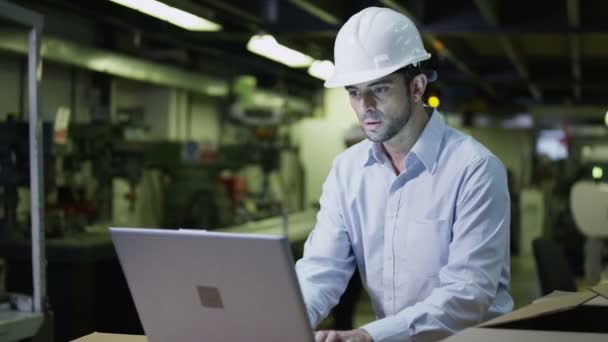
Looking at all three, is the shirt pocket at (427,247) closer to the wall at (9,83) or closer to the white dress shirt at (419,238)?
the white dress shirt at (419,238)

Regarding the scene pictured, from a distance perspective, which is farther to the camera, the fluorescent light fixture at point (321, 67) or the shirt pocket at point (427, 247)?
the fluorescent light fixture at point (321, 67)

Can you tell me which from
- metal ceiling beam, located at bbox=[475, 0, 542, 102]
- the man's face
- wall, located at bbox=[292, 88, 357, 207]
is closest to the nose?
the man's face

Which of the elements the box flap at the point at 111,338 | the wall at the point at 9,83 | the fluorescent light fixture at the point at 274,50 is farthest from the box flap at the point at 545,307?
the wall at the point at 9,83

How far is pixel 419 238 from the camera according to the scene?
226cm

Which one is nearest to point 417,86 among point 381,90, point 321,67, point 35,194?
point 381,90

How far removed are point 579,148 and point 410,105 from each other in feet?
48.6

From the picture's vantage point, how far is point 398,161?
241 centimetres

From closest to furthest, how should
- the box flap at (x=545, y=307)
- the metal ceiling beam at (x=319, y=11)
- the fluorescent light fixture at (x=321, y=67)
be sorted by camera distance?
the box flap at (x=545, y=307) → the metal ceiling beam at (x=319, y=11) → the fluorescent light fixture at (x=321, y=67)

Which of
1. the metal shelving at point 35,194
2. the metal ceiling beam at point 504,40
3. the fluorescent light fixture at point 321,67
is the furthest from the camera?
the fluorescent light fixture at point 321,67

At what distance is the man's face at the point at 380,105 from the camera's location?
7.34ft

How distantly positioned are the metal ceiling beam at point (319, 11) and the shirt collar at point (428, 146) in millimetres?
3446

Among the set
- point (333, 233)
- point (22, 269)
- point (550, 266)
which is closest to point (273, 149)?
point (22, 269)

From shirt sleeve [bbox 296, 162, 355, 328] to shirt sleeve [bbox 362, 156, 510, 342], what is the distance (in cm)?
29

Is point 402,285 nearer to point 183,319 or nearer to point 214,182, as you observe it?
point 183,319
